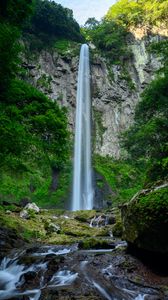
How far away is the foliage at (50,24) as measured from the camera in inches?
1811

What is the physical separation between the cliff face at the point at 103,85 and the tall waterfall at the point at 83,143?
0.85 meters

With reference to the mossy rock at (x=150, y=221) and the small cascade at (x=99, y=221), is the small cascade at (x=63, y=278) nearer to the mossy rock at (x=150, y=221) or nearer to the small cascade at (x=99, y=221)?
the mossy rock at (x=150, y=221)

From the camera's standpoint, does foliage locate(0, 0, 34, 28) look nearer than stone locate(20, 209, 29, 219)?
Yes

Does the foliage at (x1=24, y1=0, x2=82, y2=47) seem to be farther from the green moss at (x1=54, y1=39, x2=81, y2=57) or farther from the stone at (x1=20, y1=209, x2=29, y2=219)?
the stone at (x1=20, y1=209, x2=29, y2=219)

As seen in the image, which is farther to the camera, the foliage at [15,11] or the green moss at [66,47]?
the green moss at [66,47]

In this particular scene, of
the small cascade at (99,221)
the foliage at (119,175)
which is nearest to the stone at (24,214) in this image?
the small cascade at (99,221)

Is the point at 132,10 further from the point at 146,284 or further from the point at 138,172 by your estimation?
the point at 146,284

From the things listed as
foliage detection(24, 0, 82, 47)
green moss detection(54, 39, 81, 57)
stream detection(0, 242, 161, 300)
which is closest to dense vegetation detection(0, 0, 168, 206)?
foliage detection(24, 0, 82, 47)

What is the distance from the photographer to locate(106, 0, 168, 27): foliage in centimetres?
4644

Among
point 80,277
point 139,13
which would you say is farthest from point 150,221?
point 139,13

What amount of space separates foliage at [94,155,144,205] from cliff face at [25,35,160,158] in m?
1.79

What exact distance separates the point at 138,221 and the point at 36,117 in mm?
3443

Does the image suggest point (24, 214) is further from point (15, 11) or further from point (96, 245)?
point (15, 11)

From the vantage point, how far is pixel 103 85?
45.5 meters
